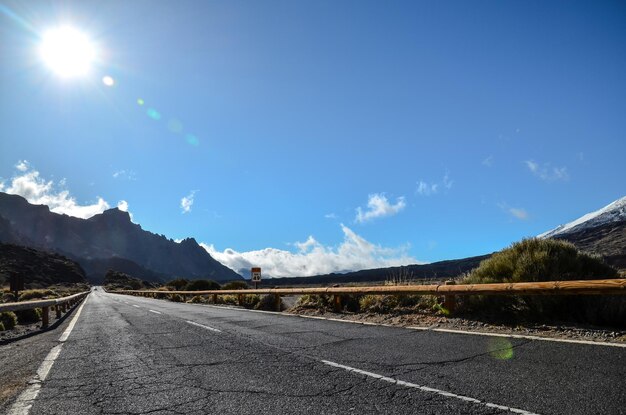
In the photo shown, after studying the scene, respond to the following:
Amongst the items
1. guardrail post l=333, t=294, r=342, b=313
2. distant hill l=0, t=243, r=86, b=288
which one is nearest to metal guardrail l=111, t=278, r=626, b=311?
guardrail post l=333, t=294, r=342, b=313

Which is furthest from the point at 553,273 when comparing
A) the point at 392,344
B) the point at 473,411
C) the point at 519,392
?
the point at 473,411

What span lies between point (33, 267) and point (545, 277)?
13671cm

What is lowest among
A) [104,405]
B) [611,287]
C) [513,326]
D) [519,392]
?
[104,405]

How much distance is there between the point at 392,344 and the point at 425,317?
11.1 ft

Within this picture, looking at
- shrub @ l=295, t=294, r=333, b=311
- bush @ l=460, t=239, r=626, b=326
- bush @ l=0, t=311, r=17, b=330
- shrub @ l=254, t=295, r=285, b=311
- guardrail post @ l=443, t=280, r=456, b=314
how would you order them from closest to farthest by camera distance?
bush @ l=460, t=239, r=626, b=326 → guardrail post @ l=443, t=280, r=456, b=314 → shrub @ l=295, t=294, r=333, b=311 → bush @ l=0, t=311, r=17, b=330 → shrub @ l=254, t=295, r=285, b=311

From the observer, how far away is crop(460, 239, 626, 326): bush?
7.54m

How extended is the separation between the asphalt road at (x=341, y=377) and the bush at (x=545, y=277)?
219cm

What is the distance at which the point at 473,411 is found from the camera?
346cm

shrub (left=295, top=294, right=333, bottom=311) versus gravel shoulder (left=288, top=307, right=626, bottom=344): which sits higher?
shrub (left=295, top=294, right=333, bottom=311)

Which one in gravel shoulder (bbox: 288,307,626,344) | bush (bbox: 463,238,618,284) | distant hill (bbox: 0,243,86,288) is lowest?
gravel shoulder (bbox: 288,307,626,344)

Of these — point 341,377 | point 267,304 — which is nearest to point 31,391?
point 341,377

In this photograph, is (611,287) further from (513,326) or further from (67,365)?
(67,365)

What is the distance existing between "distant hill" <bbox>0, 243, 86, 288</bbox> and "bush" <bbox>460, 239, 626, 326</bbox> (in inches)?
4159

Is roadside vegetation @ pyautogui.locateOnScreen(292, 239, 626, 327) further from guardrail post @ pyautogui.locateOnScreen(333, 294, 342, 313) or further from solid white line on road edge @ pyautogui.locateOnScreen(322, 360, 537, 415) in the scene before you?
solid white line on road edge @ pyautogui.locateOnScreen(322, 360, 537, 415)
